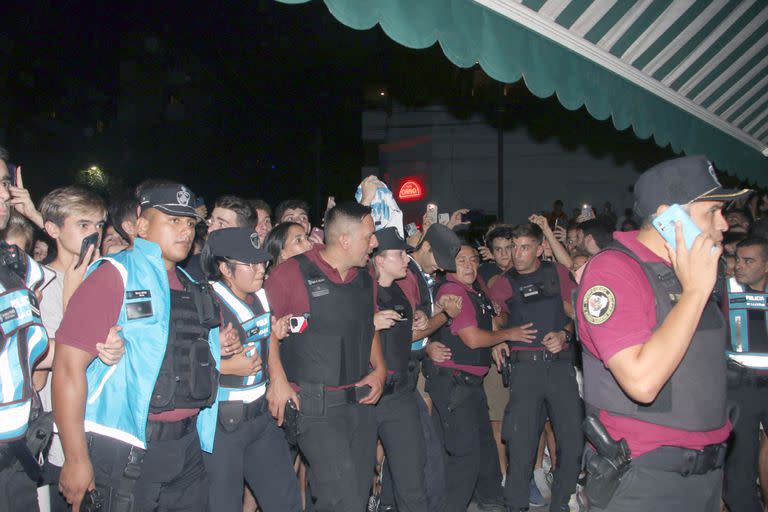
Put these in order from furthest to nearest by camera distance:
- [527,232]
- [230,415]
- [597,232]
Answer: [597,232] < [527,232] < [230,415]

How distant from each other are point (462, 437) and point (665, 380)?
11.6 feet

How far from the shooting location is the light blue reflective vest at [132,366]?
3.31 m

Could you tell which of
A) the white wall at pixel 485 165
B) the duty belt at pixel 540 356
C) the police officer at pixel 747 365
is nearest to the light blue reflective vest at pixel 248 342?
the duty belt at pixel 540 356

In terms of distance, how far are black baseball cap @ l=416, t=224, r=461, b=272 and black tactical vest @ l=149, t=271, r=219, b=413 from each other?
288 cm

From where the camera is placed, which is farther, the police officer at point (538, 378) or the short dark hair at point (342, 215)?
the police officer at point (538, 378)

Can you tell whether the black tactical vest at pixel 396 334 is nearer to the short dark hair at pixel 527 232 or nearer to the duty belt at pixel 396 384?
the duty belt at pixel 396 384

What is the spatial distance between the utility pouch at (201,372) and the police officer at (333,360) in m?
0.93

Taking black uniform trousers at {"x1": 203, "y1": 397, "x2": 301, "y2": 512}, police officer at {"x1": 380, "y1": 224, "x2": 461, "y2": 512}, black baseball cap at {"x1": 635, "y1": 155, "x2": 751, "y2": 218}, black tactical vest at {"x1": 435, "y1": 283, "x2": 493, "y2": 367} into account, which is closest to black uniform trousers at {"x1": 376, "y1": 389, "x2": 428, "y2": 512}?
police officer at {"x1": 380, "y1": 224, "x2": 461, "y2": 512}

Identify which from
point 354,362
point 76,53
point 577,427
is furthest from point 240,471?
point 76,53

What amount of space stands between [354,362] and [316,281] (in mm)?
688

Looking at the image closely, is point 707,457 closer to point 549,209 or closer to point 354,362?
point 354,362

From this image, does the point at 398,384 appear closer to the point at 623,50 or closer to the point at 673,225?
the point at 673,225

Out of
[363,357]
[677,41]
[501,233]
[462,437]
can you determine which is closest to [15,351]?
[363,357]

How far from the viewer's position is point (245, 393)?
4.27m
